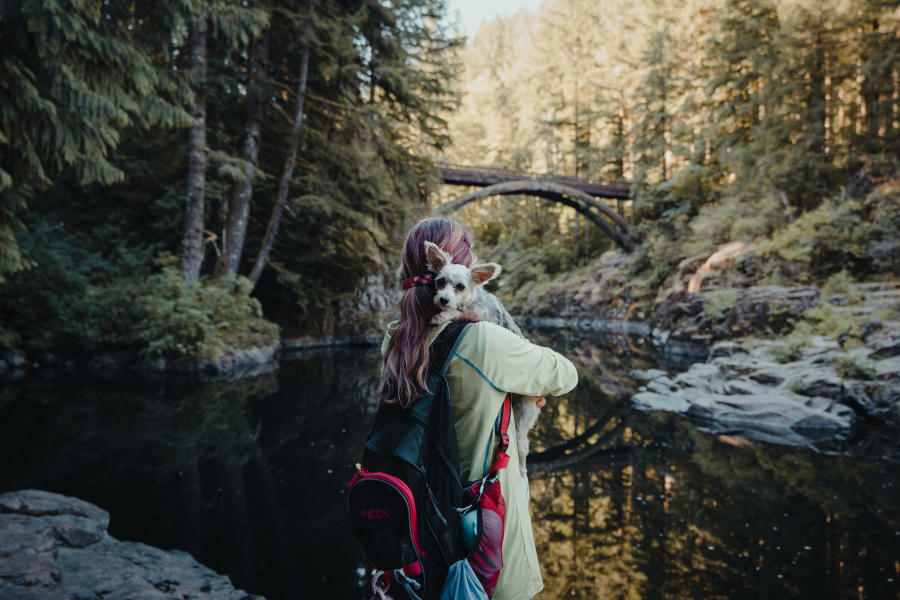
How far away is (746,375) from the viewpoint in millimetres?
8672

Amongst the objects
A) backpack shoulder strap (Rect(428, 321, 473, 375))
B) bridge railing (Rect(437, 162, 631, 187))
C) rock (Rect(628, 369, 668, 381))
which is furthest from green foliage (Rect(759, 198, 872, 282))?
bridge railing (Rect(437, 162, 631, 187))

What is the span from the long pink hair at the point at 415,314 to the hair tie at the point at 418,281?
0.01m

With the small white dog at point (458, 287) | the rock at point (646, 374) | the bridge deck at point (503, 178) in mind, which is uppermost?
the bridge deck at point (503, 178)

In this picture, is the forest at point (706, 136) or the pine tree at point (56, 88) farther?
the forest at point (706, 136)

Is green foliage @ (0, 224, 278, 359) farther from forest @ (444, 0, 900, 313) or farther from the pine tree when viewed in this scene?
forest @ (444, 0, 900, 313)

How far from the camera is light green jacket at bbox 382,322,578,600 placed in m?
1.25

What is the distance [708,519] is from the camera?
409cm

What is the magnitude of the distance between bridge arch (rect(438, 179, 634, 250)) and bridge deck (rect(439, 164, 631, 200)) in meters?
0.55

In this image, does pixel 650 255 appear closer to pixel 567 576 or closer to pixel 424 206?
pixel 424 206

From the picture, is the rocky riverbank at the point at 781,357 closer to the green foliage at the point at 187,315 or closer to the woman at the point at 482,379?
the woman at the point at 482,379

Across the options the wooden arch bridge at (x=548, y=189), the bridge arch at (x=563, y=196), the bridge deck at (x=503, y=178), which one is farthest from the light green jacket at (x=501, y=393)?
the bridge deck at (x=503, y=178)

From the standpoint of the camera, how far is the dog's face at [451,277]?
1311 millimetres

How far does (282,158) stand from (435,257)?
15.2 m

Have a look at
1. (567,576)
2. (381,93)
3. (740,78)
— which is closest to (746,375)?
(567,576)
